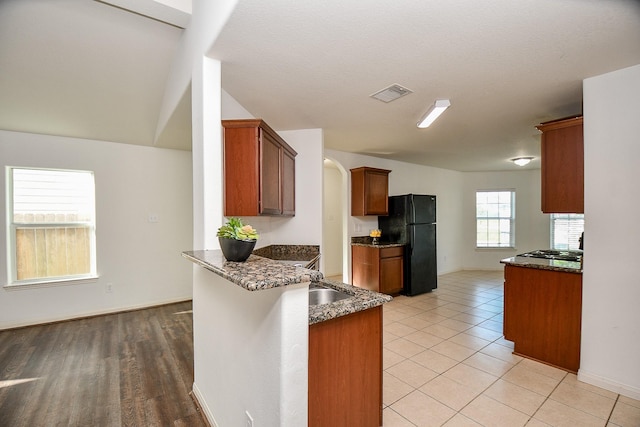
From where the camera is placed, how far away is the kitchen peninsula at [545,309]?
2387 millimetres

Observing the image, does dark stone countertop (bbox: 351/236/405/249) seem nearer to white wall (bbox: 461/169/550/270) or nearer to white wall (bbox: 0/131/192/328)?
white wall (bbox: 0/131/192/328)

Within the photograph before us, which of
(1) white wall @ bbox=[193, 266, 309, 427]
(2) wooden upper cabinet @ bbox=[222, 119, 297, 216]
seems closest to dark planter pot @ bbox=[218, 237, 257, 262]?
(1) white wall @ bbox=[193, 266, 309, 427]

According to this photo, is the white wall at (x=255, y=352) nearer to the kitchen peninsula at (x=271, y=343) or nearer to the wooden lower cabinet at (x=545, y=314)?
the kitchen peninsula at (x=271, y=343)

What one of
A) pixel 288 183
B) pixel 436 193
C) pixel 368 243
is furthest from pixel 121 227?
pixel 436 193

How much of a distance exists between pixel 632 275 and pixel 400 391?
188 cm

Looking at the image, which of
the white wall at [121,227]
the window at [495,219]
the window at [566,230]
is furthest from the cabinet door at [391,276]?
the window at [566,230]

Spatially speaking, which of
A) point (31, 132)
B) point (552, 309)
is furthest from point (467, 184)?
point (31, 132)

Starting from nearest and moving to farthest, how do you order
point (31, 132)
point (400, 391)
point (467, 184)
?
point (400, 391)
point (31, 132)
point (467, 184)

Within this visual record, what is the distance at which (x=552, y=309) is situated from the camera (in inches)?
99.0

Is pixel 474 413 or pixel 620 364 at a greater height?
pixel 620 364

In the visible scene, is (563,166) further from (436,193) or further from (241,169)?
(436,193)

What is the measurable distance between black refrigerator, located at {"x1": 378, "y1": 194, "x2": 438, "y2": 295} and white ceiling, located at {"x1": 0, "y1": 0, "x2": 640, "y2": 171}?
1.44 m

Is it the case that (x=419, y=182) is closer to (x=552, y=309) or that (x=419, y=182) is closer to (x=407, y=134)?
(x=407, y=134)

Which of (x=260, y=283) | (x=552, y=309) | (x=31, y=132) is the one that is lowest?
(x=552, y=309)
